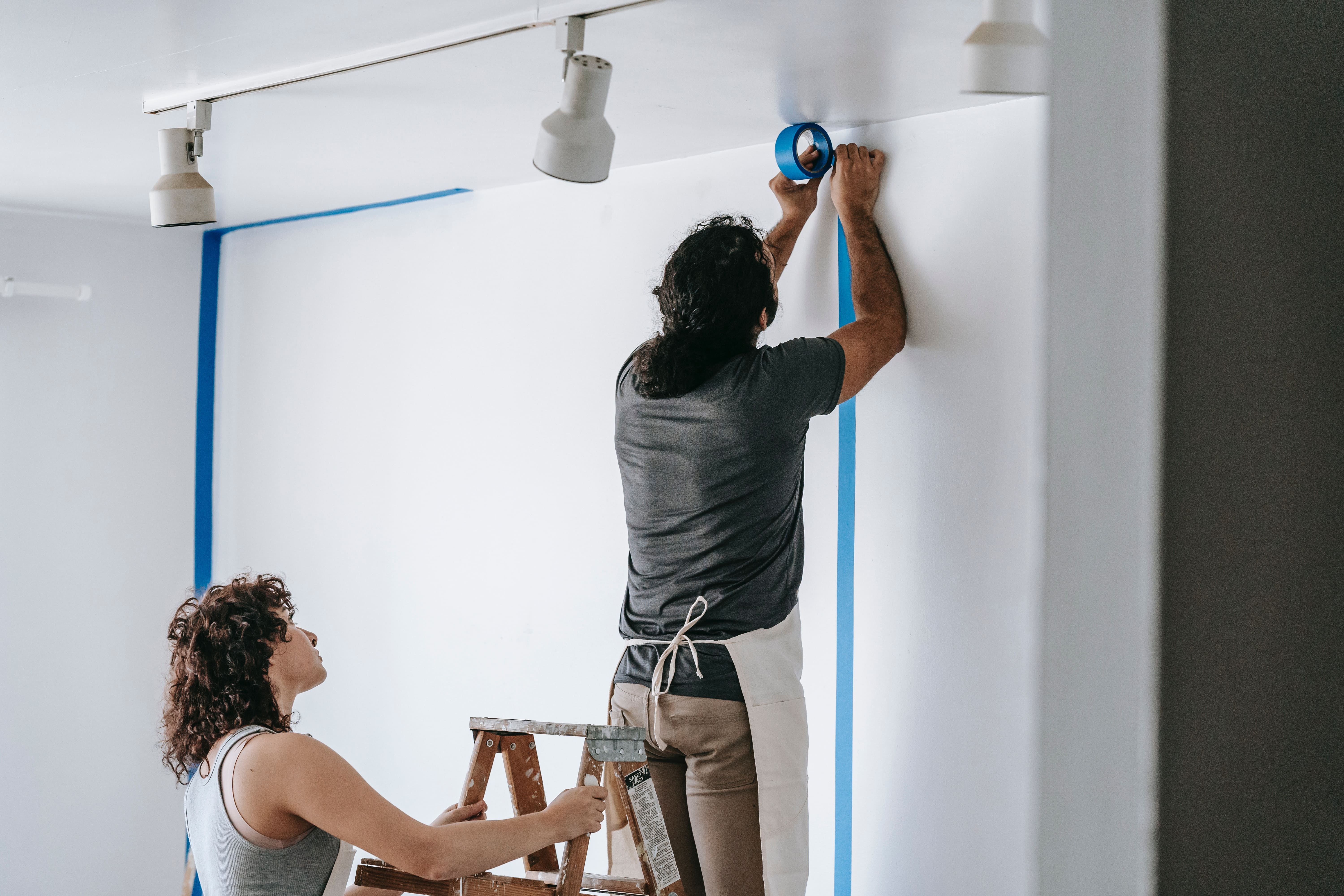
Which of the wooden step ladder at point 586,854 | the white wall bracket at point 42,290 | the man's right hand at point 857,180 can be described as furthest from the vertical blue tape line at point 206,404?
the man's right hand at point 857,180

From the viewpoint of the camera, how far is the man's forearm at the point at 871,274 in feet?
7.18

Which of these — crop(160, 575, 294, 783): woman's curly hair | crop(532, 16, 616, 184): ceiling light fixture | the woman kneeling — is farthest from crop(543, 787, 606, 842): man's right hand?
crop(532, 16, 616, 184): ceiling light fixture

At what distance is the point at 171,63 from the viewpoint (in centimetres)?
207

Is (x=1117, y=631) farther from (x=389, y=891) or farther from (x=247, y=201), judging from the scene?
(x=247, y=201)

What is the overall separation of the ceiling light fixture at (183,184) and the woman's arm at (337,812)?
3.86 feet

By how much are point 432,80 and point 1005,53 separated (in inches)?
43.7

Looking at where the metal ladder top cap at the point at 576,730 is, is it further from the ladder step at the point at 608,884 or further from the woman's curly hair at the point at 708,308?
the woman's curly hair at the point at 708,308

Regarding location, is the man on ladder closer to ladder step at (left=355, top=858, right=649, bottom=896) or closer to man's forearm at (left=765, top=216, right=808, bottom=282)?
ladder step at (left=355, top=858, right=649, bottom=896)

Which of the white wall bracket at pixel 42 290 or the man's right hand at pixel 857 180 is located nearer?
the man's right hand at pixel 857 180

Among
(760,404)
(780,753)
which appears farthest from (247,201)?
(780,753)

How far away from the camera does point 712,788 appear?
1978mm

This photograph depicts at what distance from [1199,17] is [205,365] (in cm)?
366

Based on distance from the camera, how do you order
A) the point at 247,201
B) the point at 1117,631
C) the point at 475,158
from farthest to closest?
the point at 247,201 → the point at 475,158 → the point at 1117,631

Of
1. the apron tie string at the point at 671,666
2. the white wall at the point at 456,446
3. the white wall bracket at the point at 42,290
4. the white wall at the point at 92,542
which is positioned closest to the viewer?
the apron tie string at the point at 671,666
